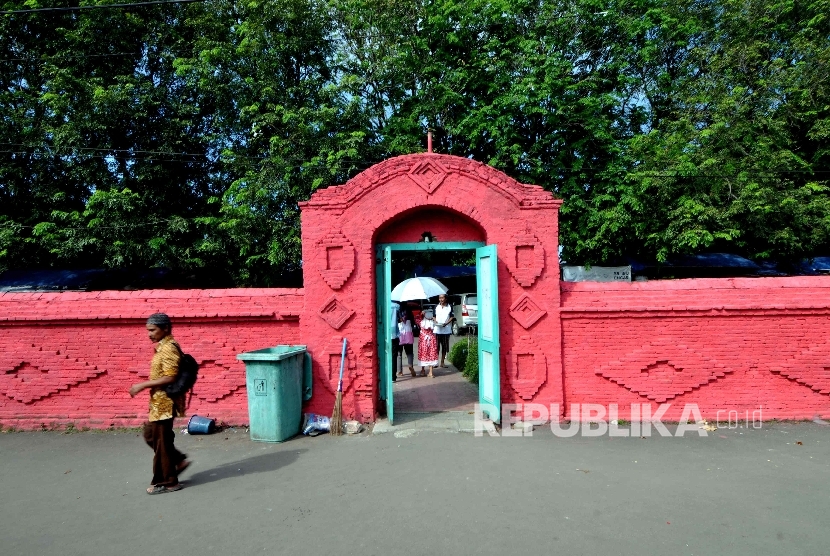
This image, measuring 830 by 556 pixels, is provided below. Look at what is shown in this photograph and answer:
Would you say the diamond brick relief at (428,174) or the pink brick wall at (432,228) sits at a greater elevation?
the diamond brick relief at (428,174)

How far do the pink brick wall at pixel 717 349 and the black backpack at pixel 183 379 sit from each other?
5.09 metres

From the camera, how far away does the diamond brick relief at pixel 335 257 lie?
7809 mm

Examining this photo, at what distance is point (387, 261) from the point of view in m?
7.88

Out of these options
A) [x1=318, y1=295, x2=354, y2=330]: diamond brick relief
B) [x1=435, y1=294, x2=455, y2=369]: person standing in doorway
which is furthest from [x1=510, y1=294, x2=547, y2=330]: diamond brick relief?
[x1=435, y1=294, x2=455, y2=369]: person standing in doorway

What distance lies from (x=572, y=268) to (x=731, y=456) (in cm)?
1107

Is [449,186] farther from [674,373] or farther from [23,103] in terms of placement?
[23,103]

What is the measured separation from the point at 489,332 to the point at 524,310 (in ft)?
1.99

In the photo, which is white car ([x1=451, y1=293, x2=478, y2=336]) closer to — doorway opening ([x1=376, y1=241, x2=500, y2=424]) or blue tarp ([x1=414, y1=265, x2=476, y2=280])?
blue tarp ([x1=414, y1=265, x2=476, y2=280])

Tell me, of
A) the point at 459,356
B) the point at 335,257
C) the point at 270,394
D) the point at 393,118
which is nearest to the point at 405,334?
the point at 459,356

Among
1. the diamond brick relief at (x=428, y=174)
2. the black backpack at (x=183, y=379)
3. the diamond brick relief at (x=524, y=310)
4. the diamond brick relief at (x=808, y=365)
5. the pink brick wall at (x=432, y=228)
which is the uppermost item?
the diamond brick relief at (x=428, y=174)

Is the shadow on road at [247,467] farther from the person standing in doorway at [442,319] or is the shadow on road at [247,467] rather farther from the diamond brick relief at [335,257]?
the person standing in doorway at [442,319]

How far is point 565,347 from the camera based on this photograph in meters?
7.84

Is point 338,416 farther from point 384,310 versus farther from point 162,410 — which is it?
point 162,410

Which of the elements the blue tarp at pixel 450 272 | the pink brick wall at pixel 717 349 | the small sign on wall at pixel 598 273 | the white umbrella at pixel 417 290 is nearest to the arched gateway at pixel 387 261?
the pink brick wall at pixel 717 349
